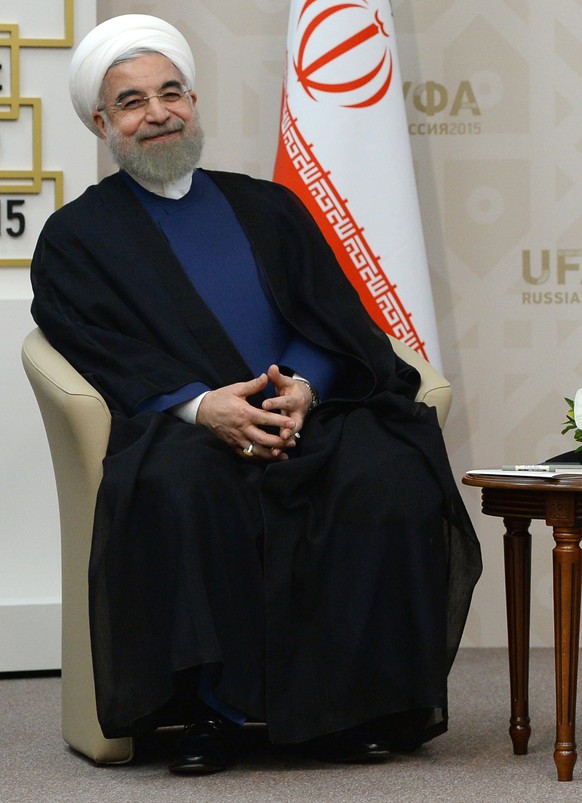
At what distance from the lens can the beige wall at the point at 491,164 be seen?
4055 mm

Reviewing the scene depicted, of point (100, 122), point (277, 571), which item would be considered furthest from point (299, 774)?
point (100, 122)

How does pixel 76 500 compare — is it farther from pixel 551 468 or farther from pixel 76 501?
pixel 551 468

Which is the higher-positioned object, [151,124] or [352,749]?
[151,124]

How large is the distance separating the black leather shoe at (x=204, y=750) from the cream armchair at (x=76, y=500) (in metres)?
0.14

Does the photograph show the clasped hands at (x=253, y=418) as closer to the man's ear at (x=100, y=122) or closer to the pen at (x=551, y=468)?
the pen at (x=551, y=468)

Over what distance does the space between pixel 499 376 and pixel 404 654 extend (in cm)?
179

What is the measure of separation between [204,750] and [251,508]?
0.48 metres

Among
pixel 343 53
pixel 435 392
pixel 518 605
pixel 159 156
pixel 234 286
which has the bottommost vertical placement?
pixel 518 605

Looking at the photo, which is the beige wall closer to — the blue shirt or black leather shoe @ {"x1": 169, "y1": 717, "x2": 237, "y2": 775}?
the blue shirt

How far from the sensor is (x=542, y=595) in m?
4.09

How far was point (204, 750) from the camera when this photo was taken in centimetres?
242

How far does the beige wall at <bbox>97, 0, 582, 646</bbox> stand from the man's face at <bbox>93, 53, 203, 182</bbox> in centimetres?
102

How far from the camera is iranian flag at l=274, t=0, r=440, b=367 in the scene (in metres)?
3.54

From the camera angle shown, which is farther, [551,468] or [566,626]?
[551,468]
